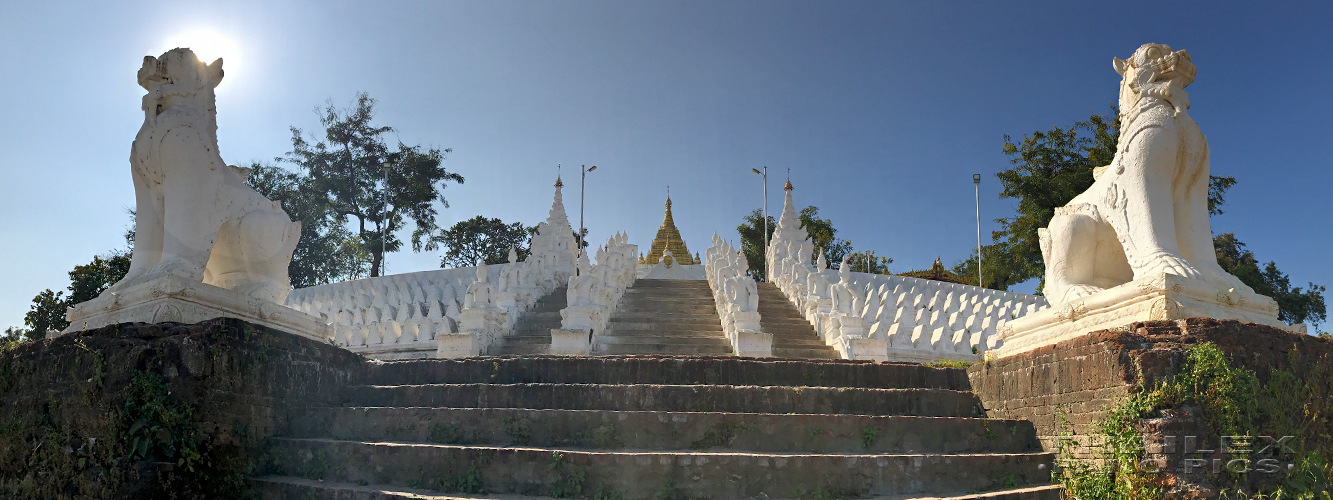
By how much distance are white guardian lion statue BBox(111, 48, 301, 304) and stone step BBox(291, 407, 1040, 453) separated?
1814 millimetres

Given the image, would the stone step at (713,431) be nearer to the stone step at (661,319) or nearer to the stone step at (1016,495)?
the stone step at (1016,495)

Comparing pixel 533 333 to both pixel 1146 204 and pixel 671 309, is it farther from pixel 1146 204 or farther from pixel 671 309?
pixel 1146 204

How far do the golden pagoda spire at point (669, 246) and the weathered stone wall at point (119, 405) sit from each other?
1356 inches

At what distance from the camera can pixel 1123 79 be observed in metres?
6.02

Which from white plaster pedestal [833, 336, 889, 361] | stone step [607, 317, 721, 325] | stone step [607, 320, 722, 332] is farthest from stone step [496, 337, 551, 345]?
white plaster pedestal [833, 336, 889, 361]

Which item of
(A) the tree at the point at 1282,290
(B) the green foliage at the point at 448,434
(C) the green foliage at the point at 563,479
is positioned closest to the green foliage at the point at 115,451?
(B) the green foliage at the point at 448,434

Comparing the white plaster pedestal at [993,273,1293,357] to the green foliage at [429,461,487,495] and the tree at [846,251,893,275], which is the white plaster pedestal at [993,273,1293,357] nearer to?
the green foliage at [429,461,487,495]

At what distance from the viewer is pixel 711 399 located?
6062mm

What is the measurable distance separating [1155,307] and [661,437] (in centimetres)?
319

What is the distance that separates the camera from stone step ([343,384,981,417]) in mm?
6059

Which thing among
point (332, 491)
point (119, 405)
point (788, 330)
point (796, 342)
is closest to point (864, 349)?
point (796, 342)

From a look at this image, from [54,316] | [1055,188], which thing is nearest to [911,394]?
[54,316]

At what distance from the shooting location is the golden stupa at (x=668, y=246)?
40.7m

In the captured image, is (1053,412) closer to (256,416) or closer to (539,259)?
(256,416)
